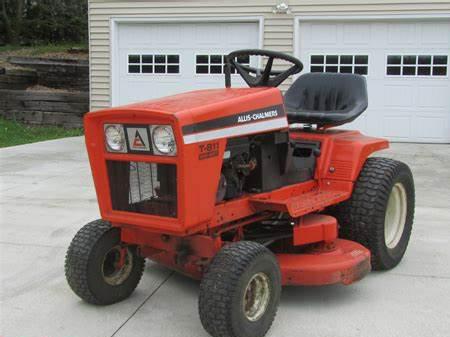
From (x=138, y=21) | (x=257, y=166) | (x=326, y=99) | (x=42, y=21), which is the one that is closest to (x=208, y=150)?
(x=257, y=166)

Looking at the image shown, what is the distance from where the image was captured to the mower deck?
355cm

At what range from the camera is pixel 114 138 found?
326 cm

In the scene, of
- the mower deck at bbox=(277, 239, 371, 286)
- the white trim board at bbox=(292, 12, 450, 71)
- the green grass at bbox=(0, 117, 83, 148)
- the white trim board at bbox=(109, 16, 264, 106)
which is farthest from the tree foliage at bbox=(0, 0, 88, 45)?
the mower deck at bbox=(277, 239, 371, 286)

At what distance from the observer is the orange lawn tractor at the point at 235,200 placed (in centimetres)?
308

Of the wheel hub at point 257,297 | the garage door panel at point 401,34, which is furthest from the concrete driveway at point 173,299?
the garage door panel at point 401,34

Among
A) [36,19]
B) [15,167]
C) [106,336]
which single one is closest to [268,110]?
[106,336]

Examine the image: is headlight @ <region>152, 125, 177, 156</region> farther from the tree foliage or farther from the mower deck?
the tree foliage

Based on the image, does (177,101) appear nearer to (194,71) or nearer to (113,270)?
(113,270)

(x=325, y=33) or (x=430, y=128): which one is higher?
(x=325, y=33)

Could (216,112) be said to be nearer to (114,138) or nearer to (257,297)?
(114,138)

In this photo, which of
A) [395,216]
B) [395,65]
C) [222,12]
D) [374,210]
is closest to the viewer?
[374,210]

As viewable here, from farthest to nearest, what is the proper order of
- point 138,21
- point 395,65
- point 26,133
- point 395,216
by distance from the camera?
point 26,133, point 138,21, point 395,65, point 395,216

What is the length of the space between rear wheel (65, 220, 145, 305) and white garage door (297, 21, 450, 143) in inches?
340

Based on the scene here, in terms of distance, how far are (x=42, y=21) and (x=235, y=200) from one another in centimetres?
2050
